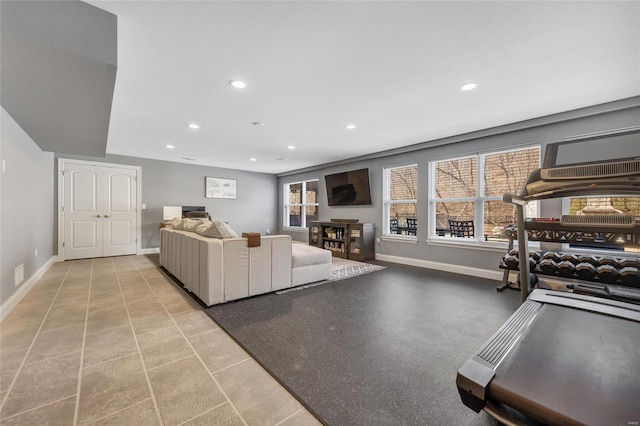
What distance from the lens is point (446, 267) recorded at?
4.43 meters

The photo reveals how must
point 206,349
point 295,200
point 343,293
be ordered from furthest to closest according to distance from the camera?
point 295,200
point 343,293
point 206,349

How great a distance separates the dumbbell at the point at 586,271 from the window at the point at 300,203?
5.39 m

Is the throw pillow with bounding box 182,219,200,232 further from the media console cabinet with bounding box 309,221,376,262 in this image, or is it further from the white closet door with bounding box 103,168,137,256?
the media console cabinet with bounding box 309,221,376,262

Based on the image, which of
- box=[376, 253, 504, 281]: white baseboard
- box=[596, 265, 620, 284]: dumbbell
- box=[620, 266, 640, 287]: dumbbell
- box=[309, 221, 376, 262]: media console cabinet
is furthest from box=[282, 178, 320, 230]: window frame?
box=[620, 266, 640, 287]: dumbbell

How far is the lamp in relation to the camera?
6.17m

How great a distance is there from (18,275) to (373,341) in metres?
3.88

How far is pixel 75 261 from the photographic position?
5.02 meters

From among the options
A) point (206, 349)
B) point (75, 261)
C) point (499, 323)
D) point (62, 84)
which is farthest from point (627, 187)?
point (75, 261)

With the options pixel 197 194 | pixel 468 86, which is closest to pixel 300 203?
pixel 197 194

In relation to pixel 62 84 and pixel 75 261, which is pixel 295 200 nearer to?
pixel 75 261

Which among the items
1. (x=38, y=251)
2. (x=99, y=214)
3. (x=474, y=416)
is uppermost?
(x=99, y=214)

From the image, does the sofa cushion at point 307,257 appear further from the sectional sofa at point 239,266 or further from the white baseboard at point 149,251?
the white baseboard at point 149,251

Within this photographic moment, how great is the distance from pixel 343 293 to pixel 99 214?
220 inches

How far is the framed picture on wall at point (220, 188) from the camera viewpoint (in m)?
6.99
